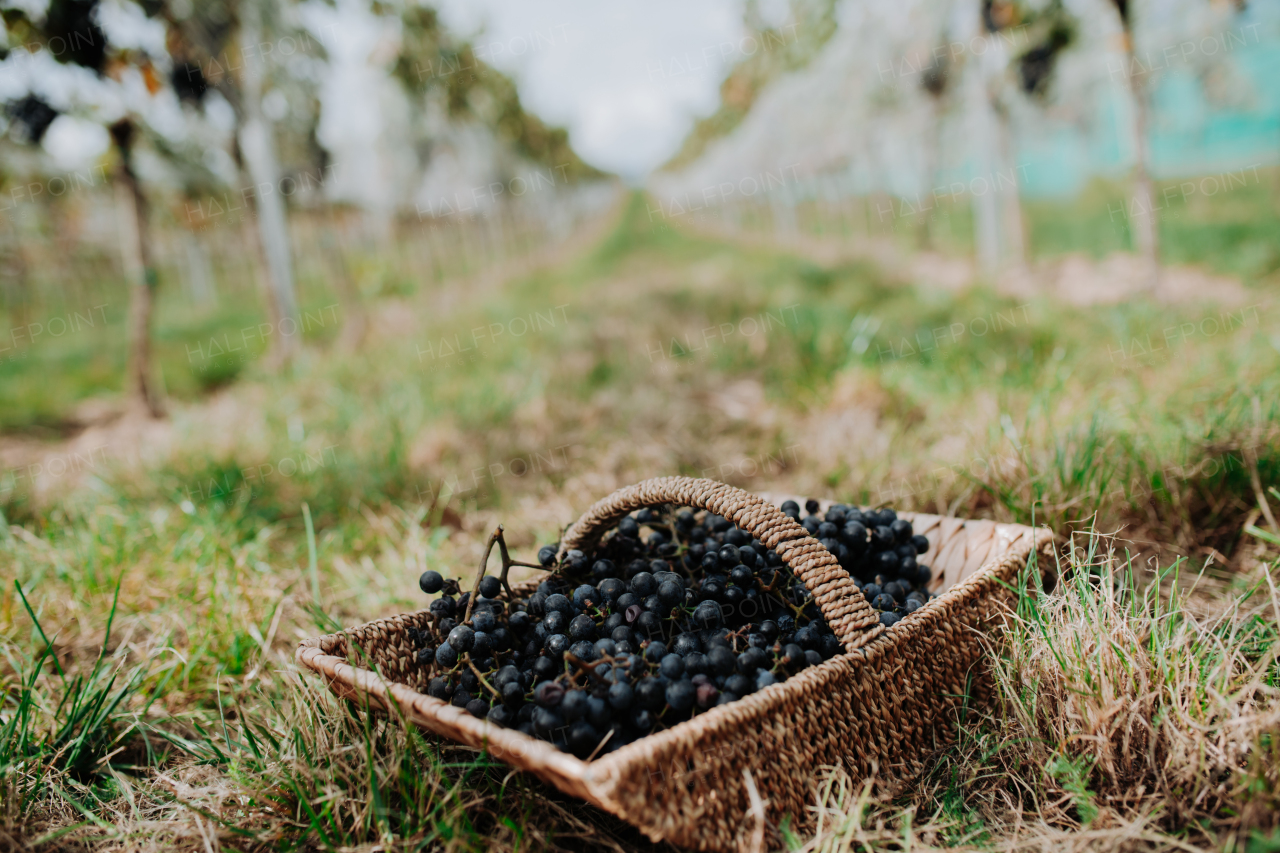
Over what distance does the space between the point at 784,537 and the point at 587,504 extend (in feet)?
4.72

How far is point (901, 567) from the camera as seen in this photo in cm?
150

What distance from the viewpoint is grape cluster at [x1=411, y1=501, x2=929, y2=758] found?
1090mm

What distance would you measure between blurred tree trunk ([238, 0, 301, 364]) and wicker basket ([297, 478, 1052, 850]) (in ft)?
18.5

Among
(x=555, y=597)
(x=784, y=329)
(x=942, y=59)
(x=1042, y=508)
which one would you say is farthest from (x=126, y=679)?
(x=942, y=59)

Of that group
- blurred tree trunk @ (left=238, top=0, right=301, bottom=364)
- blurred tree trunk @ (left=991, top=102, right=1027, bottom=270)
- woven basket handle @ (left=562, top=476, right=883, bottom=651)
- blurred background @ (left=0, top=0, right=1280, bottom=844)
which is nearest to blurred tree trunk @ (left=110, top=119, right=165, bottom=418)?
blurred background @ (left=0, top=0, right=1280, bottom=844)

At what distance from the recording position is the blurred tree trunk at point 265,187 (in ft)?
19.6

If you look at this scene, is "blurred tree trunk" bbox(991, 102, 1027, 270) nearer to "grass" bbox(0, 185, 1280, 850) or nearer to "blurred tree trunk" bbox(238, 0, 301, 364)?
"grass" bbox(0, 185, 1280, 850)

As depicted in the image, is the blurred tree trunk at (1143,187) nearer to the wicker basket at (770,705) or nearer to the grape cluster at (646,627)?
the wicker basket at (770,705)

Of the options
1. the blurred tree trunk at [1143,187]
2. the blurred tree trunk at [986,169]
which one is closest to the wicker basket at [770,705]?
the blurred tree trunk at [1143,187]

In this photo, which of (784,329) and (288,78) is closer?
(784,329)

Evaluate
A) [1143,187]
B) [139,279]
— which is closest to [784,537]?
[1143,187]

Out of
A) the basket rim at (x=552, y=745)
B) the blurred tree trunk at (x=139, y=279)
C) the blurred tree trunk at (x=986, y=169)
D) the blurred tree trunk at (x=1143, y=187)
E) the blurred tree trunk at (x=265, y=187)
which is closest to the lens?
the basket rim at (x=552, y=745)

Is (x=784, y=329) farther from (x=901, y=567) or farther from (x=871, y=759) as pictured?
(x=871, y=759)

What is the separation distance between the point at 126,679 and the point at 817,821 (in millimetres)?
1667
